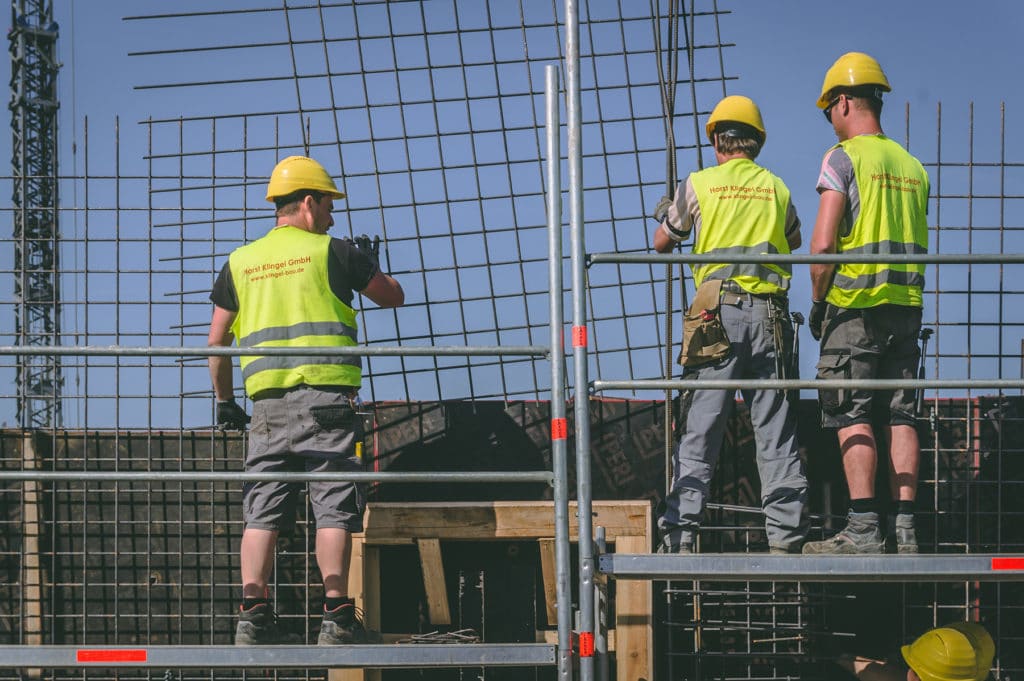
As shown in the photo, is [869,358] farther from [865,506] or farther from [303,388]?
[303,388]

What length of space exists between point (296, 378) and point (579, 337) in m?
1.37

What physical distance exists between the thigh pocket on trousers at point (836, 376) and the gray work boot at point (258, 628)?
266 centimetres

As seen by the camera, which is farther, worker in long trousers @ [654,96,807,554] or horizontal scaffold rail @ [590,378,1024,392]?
worker in long trousers @ [654,96,807,554]

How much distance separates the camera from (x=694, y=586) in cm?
673

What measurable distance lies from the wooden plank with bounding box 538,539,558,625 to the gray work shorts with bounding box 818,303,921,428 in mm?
1873

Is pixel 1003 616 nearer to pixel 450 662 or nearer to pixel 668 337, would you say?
pixel 668 337

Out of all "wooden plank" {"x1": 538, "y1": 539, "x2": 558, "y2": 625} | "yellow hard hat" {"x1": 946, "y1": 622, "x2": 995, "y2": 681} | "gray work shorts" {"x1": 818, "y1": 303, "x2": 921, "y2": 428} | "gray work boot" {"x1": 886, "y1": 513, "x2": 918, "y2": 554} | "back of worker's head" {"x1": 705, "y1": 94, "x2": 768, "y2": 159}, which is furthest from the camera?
"wooden plank" {"x1": 538, "y1": 539, "x2": 558, "y2": 625}

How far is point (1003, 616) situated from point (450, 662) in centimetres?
372

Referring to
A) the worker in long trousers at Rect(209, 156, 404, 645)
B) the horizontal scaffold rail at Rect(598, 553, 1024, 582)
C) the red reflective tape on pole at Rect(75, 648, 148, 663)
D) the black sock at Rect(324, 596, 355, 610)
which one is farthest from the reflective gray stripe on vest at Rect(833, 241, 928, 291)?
the red reflective tape on pole at Rect(75, 648, 148, 663)

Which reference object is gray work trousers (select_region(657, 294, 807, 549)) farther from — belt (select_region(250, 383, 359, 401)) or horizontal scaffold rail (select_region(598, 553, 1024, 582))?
belt (select_region(250, 383, 359, 401))

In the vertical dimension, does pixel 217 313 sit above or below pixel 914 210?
below

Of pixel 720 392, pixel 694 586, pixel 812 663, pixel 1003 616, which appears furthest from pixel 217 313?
pixel 1003 616

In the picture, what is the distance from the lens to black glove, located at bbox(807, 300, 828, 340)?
548cm

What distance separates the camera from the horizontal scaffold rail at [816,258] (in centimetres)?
484
